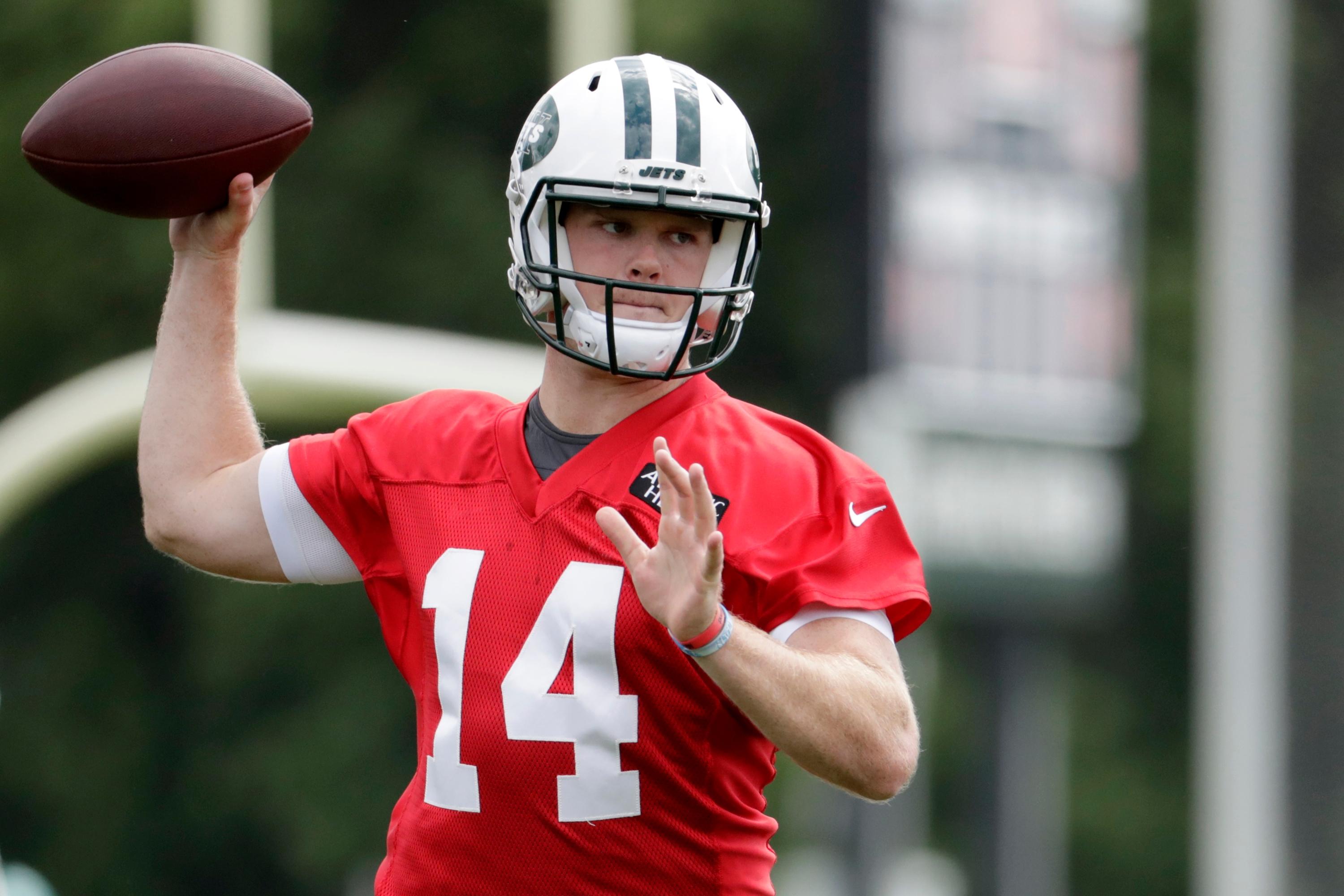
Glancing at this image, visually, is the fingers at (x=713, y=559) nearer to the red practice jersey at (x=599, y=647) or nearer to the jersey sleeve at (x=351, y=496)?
the red practice jersey at (x=599, y=647)

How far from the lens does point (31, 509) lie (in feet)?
42.0

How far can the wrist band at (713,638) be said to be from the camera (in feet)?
7.86

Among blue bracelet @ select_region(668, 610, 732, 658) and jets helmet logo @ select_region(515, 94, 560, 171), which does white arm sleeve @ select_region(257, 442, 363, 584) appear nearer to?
jets helmet logo @ select_region(515, 94, 560, 171)

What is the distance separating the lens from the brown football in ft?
9.82

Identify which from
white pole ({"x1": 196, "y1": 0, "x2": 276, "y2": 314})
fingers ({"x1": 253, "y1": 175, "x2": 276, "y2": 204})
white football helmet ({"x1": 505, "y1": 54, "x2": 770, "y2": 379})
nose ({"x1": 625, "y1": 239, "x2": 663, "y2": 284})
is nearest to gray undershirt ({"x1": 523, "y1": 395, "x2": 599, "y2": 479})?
white football helmet ({"x1": 505, "y1": 54, "x2": 770, "y2": 379})

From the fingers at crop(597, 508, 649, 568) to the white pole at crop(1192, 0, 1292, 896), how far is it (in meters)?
7.99

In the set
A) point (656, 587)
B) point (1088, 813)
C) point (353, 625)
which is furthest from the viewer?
point (1088, 813)

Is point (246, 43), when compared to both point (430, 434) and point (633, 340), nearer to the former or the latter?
point (430, 434)

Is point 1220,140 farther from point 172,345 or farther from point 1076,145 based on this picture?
point 172,345

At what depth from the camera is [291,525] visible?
2.97 metres

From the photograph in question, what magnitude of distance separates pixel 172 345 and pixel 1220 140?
8.08 m

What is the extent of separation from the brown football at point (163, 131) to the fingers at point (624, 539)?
937 millimetres

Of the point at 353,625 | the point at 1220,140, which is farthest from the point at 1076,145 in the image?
the point at 353,625

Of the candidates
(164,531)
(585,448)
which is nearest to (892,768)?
(585,448)
